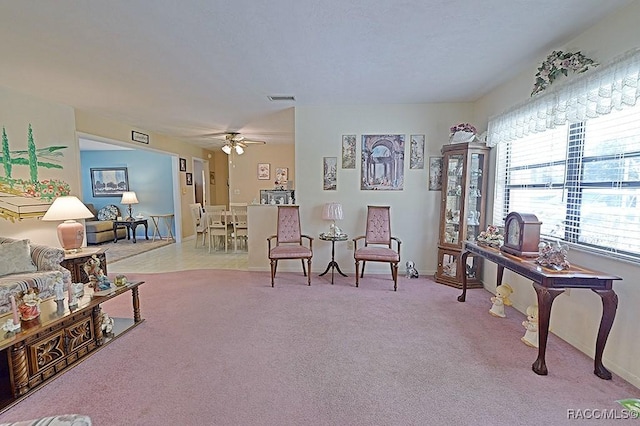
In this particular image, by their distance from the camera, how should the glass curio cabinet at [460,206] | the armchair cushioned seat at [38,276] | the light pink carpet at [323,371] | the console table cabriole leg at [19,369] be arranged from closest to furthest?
the light pink carpet at [323,371] → the console table cabriole leg at [19,369] → the armchair cushioned seat at [38,276] → the glass curio cabinet at [460,206]

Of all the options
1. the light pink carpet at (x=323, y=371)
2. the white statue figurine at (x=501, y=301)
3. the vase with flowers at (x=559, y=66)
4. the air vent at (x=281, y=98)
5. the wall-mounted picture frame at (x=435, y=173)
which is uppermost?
the air vent at (x=281, y=98)

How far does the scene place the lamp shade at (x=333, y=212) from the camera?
440 cm

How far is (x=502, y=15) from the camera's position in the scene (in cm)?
214

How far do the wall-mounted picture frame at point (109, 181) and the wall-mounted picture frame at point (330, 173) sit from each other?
6105mm

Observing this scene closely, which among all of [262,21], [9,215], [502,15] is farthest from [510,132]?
[9,215]

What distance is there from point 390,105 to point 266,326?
3.52 metres

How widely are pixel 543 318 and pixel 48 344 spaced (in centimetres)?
349

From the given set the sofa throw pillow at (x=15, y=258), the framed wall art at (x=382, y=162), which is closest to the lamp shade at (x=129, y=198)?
the sofa throw pillow at (x=15, y=258)

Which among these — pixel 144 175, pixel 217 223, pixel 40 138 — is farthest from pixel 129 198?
pixel 40 138

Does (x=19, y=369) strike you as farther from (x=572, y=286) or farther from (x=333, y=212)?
(x=572, y=286)

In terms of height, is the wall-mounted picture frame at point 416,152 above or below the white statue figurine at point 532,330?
above

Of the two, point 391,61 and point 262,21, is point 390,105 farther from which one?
point 262,21

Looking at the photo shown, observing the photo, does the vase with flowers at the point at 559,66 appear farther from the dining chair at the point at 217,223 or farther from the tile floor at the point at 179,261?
the dining chair at the point at 217,223

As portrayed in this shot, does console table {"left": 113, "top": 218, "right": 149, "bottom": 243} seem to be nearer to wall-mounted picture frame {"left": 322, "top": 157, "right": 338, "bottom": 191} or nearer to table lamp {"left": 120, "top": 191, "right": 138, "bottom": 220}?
table lamp {"left": 120, "top": 191, "right": 138, "bottom": 220}
